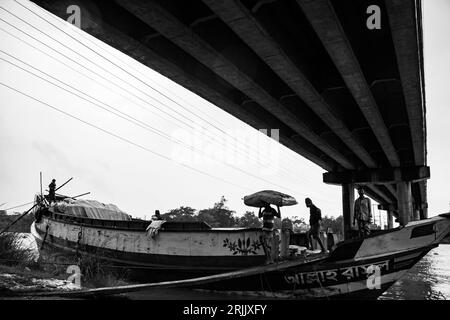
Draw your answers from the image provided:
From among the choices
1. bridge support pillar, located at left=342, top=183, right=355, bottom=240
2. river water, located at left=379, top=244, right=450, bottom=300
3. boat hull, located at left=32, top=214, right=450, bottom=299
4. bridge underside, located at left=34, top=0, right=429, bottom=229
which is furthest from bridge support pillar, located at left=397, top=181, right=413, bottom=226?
boat hull, located at left=32, top=214, right=450, bottom=299

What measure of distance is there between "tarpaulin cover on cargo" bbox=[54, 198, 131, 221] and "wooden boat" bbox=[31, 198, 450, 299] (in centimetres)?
91

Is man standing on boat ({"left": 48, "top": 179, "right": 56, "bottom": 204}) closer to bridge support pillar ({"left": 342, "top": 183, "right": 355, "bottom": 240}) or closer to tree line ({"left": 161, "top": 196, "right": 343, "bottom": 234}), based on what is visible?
bridge support pillar ({"left": 342, "top": 183, "right": 355, "bottom": 240})

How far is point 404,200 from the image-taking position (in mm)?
32250

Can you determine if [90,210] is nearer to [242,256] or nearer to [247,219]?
[242,256]

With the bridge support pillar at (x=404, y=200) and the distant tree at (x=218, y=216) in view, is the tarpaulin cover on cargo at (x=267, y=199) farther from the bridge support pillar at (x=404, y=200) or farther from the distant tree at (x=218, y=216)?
→ the distant tree at (x=218, y=216)

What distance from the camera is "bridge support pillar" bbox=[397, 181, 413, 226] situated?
3128cm

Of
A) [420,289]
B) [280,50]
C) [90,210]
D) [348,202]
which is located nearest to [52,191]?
[90,210]

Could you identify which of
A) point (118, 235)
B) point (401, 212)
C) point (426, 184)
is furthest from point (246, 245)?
Result: point (426, 184)

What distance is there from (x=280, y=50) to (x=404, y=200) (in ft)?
92.1

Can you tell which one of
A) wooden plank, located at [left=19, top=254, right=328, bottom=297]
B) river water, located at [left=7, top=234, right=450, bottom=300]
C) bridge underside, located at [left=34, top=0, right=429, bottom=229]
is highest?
bridge underside, located at [left=34, top=0, right=429, bottom=229]

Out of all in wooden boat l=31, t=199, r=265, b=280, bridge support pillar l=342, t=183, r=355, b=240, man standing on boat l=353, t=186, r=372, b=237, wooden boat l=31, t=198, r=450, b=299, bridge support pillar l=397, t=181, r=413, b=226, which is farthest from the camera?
bridge support pillar l=342, t=183, r=355, b=240

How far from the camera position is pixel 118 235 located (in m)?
14.1

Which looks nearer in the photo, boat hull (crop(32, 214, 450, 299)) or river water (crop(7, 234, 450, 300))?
boat hull (crop(32, 214, 450, 299))
